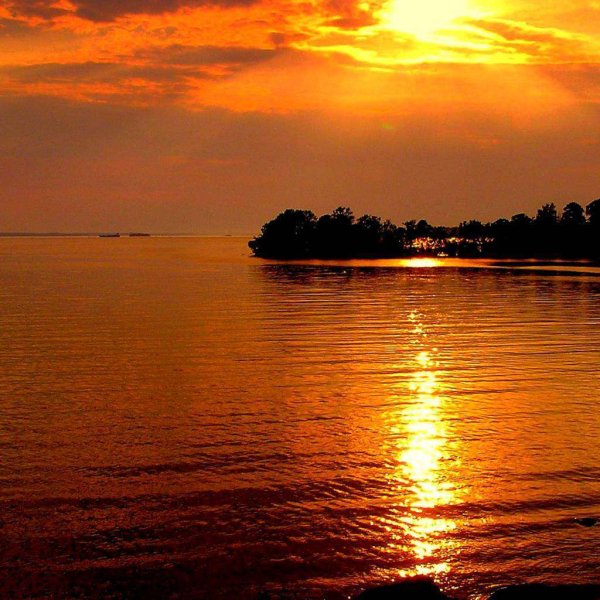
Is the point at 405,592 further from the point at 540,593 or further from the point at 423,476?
the point at 423,476

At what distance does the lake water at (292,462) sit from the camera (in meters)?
14.2

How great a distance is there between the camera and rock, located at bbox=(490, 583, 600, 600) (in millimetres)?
12297

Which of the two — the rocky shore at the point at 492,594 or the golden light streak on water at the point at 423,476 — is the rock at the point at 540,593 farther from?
the golden light streak on water at the point at 423,476

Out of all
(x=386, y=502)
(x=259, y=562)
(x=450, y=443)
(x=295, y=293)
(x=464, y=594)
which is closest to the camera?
(x=464, y=594)

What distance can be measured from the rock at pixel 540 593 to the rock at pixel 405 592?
1.00 meters

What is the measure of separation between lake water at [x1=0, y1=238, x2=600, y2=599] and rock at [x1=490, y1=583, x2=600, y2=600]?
0.83 metres

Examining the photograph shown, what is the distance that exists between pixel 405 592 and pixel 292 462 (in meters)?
8.51

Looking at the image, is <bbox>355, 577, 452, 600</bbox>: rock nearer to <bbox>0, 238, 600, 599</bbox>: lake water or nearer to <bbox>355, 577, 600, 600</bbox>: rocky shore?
<bbox>355, 577, 600, 600</bbox>: rocky shore

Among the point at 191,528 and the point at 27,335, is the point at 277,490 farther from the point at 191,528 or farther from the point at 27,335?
the point at 27,335

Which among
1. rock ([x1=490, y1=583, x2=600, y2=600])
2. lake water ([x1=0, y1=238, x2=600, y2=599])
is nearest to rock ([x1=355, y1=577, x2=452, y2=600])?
rock ([x1=490, y1=583, x2=600, y2=600])

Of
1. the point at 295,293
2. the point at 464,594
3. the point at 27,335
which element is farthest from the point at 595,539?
the point at 295,293

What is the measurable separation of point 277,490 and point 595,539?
7.22 m

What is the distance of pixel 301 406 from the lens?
27.3 metres

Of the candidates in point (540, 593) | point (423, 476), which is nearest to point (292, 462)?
point (423, 476)
